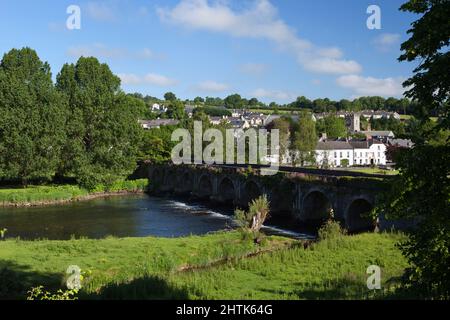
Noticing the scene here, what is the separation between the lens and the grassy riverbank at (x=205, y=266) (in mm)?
21656

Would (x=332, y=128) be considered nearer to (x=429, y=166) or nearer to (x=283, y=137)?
(x=283, y=137)

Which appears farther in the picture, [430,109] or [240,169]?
[240,169]

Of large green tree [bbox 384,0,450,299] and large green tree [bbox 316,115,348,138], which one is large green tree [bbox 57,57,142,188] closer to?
large green tree [bbox 384,0,450,299]

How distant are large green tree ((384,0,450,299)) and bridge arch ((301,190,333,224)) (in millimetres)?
33313

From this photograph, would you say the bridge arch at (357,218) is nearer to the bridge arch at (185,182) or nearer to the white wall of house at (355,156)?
the bridge arch at (185,182)

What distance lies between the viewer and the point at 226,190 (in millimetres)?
67812

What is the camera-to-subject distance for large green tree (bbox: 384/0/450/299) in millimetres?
11891

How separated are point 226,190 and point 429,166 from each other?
55.7 m

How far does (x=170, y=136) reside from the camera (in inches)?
3725

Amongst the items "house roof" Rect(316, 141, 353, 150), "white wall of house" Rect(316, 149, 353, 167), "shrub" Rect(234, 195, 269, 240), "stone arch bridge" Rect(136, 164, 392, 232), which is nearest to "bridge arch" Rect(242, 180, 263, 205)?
"stone arch bridge" Rect(136, 164, 392, 232)

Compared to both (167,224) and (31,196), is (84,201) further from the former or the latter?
(167,224)
